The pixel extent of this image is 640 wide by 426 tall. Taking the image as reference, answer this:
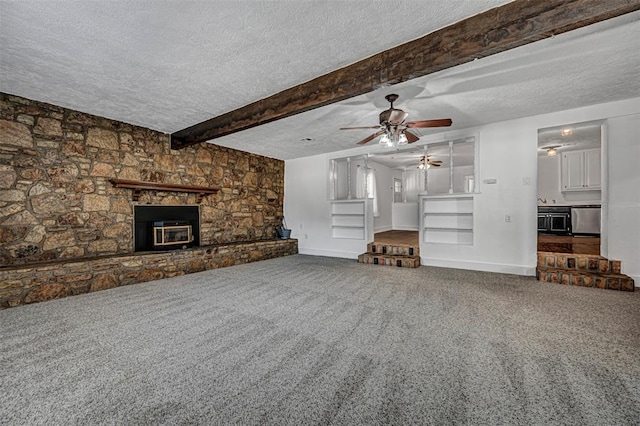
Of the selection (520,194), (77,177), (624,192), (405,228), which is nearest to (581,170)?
(624,192)

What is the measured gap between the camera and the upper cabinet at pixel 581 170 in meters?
6.82

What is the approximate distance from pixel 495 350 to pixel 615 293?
2765mm

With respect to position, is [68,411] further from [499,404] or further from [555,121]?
[555,121]

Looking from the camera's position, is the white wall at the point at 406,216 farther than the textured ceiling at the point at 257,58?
Yes

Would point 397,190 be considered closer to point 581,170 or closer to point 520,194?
point 581,170

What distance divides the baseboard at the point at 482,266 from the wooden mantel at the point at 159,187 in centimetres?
448

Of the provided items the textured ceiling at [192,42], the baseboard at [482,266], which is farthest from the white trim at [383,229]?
the textured ceiling at [192,42]

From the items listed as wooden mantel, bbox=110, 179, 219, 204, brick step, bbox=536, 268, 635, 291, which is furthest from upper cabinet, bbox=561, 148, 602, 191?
wooden mantel, bbox=110, 179, 219, 204

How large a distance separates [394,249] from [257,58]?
436 cm

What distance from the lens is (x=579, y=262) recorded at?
4020 millimetres

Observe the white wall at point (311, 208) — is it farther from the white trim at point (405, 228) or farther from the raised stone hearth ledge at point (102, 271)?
the white trim at point (405, 228)

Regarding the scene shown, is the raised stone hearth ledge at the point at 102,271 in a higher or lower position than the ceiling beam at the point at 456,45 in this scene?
lower

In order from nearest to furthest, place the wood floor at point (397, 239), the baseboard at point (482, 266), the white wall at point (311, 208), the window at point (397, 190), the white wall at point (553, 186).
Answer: the baseboard at point (482, 266), the wood floor at point (397, 239), the white wall at point (311, 208), the white wall at point (553, 186), the window at point (397, 190)

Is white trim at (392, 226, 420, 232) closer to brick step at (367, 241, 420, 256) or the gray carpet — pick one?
brick step at (367, 241, 420, 256)
